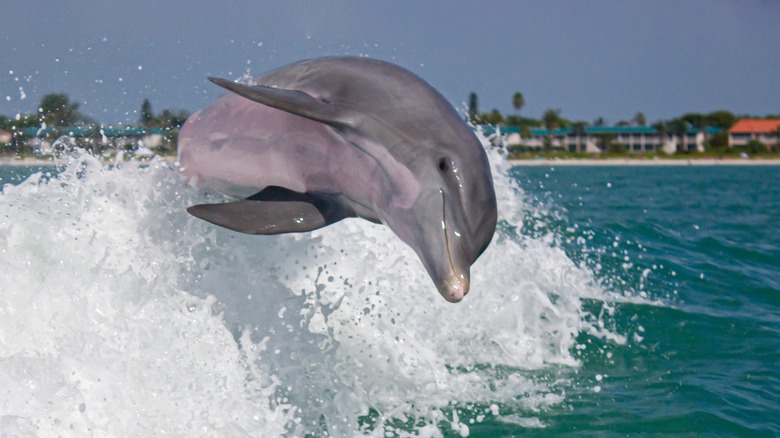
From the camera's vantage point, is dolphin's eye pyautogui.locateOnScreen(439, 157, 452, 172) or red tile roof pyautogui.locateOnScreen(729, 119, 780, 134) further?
red tile roof pyautogui.locateOnScreen(729, 119, 780, 134)

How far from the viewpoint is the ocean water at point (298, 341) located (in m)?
4.47

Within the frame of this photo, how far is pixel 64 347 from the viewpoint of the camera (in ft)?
14.6

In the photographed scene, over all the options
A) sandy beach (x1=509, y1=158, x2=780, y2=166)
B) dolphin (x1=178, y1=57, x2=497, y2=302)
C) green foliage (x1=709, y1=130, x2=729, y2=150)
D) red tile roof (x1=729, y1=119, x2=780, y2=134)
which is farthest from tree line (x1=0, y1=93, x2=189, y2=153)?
red tile roof (x1=729, y1=119, x2=780, y2=134)

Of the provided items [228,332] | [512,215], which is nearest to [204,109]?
[228,332]

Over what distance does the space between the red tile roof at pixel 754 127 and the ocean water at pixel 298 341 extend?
121 meters

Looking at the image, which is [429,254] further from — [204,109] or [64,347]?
[204,109]

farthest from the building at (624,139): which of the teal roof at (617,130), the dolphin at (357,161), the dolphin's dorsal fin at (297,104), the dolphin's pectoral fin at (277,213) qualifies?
the dolphin's dorsal fin at (297,104)

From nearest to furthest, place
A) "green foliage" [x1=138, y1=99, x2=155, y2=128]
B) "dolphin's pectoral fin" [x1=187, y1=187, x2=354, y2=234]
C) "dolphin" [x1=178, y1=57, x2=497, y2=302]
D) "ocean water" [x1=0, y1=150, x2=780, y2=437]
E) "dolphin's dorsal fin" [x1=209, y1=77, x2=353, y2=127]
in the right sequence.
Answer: "dolphin" [x1=178, y1=57, x2=497, y2=302] → "dolphin's dorsal fin" [x1=209, y1=77, x2=353, y2=127] → "dolphin's pectoral fin" [x1=187, y1=187, x2=354, y2=234] → "ocean water" [x1=0, y1=150, x2=780, y2=437] → "green foliage" [x1=138, y1=99, x2=155, y2=128]

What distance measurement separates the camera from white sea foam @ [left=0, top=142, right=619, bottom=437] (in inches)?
172

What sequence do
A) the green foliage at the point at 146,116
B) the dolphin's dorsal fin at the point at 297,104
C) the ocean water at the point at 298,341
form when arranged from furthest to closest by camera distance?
1. the green foliage at the point at 146,116
2. the ocean water at the point at 298,341
3. the dolphin's dorsal fin at the point at 297,104

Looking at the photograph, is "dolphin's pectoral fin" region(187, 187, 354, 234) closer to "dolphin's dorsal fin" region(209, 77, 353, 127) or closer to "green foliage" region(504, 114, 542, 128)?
"dolphin's dorsal fin" region(209, 77, 353, 127)

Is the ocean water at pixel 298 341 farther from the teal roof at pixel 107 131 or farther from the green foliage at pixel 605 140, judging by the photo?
the green foliage at pixel 605 140

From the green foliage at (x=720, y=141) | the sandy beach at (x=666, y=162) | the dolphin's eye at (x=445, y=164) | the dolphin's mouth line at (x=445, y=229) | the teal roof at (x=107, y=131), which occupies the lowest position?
the sandy beach at (x=666, y=162)

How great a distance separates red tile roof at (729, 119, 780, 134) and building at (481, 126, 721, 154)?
239 cm
